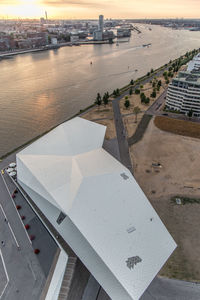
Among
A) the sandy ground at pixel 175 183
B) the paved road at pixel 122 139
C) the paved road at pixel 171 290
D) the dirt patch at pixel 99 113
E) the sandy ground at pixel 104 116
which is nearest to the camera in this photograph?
the paved road at pixel 171 290

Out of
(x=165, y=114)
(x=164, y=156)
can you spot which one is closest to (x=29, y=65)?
(x=165, y=114)

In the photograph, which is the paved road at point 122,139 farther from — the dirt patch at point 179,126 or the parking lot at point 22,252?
the parking lot at point 22,252

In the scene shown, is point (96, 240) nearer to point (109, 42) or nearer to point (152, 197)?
point (152, 197)

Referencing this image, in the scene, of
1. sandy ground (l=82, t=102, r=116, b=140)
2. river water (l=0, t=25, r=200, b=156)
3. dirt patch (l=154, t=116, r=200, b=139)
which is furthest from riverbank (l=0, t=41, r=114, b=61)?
dirt patch (l=154, t=116, r=200, b=139)

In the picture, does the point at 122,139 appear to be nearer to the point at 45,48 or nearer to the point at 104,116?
the point at 104,116

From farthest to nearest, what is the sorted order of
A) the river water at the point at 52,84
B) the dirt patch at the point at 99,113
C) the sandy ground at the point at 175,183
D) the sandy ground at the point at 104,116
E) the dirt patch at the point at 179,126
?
1. the dirt patch at the point at 99,113
2. the river water at the point at 52,84
3. the sandy ground at the point at 104,116
4. the dirt patch at the point at 179,126
5. the sandy ground at the point at 175,183

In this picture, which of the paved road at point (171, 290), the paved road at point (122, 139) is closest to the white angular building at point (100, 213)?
the paved road at point (171, 290)

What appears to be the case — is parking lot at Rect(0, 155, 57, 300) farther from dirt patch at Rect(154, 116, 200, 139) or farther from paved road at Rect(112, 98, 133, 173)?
dirt patch at Rect(154, 116, 200, 139)
